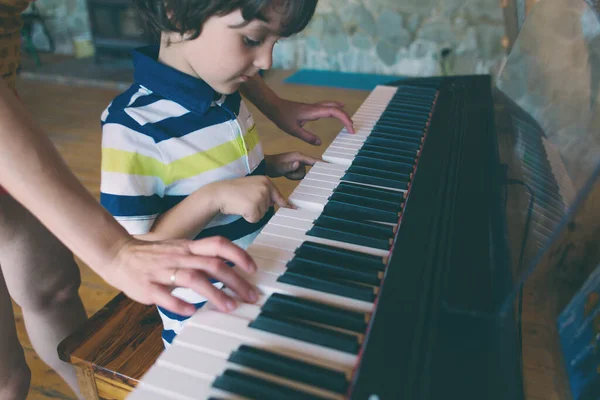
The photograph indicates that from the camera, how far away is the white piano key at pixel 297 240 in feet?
Result: 2.40

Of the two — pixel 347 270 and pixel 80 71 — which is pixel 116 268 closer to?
pixel 347 270

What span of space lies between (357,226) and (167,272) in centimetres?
33

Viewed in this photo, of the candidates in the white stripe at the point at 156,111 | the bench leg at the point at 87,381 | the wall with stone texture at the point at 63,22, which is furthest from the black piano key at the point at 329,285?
the wall with stone texture at the point at 63,22

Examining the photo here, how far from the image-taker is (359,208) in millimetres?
844

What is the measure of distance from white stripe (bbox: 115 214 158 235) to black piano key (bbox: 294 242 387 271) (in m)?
0.31

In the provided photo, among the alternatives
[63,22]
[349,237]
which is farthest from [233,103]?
[63,22]

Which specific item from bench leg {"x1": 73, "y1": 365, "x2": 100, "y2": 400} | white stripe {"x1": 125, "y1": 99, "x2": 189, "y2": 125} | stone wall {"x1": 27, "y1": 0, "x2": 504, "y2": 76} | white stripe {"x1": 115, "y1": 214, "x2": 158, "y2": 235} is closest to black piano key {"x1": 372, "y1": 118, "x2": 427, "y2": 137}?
white stripe {"x1": 125, "y1": 99, "x2": 189, "y2": 125}

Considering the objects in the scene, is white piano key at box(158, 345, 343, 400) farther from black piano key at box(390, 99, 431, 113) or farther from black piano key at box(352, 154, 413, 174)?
black piano key at box(390, 99, 431, 113)

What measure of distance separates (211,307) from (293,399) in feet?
0.59

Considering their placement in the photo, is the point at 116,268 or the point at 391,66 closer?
the point at 116,268

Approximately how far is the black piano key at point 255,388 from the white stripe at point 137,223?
426 mm

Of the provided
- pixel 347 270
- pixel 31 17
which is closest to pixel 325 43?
pixel 31 17

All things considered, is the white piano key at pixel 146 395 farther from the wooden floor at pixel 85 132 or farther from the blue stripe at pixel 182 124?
the wooden floor at pixel 85 132

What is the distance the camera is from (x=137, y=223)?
85 cm
